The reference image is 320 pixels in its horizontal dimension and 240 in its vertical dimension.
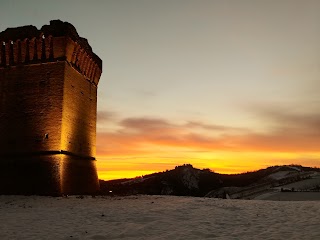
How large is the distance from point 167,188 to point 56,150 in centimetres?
2497

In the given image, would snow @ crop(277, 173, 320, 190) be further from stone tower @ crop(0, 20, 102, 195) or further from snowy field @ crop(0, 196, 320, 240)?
stone tower @ crop(0, 20, 102, 195)

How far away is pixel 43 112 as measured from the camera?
18109mm

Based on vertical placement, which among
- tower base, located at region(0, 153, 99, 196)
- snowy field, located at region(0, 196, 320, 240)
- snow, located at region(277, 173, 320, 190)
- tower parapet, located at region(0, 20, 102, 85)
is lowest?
snowy field, located at region(0, 196, 320, 240)

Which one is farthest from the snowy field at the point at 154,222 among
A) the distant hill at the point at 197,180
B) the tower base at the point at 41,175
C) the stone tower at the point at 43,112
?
the distant hill at the point at 197,180

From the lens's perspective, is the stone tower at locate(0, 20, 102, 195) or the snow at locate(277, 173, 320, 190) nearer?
the stone tower at locate(0, 20, 102, 195)

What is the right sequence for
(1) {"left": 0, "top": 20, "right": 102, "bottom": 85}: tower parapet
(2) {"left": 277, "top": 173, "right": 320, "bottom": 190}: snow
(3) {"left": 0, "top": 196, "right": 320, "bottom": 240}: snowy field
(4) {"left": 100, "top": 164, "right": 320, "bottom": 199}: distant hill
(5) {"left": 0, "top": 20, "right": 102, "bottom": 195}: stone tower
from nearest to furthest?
1. (3) {"left": 0, "top": 196, "right": 320, "bottom": 240}: snowy field
2. (5) {"left": 0, "top": 20, "right": 102, "bottom": 195}: stone tower
3. (1) {"left": 0, "top": 20, "right": 102, "bottom": 85}: tower parapet
4. (2) {"left": 277, "top": 173, "right": 320, "bottom": 190}: snow
5. (4) {"left": 100, "top": 164, "right": 320, "bottom": 199}: distant hill

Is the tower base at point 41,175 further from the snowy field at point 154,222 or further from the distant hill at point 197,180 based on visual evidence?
the distant hill at point 197,180

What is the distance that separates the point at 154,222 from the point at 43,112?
1135cm

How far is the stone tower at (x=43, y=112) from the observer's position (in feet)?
57.3

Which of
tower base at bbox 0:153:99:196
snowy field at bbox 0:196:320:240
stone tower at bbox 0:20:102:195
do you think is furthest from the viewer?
stone tower at bbox 0:20:102:195

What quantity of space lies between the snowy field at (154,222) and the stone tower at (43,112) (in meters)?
3.84

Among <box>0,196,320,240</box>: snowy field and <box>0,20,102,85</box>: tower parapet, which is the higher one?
<box>0,20,102,85</box>: tower parapet

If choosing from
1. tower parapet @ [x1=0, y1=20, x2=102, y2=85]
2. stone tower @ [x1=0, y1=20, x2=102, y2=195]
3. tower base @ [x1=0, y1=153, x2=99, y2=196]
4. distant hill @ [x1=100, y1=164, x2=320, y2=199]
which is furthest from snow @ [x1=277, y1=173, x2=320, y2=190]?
tower parapet @ [x1=0, y1=20, x2=102, y2=85]

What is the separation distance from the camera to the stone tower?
57.3ft
